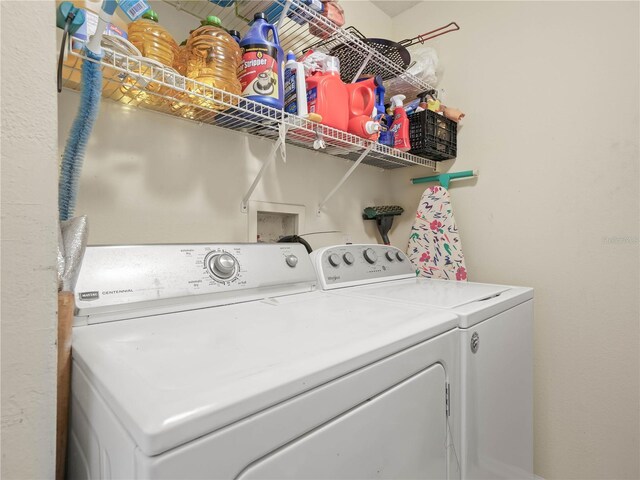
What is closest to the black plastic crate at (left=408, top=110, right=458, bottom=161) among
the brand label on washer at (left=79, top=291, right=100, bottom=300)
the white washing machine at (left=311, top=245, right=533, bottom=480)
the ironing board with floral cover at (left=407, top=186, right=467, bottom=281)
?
the ironing board with floral cover at (left=407, top=186, right=467, bottom=281)

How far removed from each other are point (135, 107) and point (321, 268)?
0.90 metres

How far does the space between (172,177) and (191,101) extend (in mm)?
318

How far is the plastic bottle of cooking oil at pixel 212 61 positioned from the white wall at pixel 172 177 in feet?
0.90

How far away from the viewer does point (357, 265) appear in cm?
142

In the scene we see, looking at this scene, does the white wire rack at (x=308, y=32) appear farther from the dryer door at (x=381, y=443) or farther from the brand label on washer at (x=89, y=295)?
the dryer door at (x=381, y=443)

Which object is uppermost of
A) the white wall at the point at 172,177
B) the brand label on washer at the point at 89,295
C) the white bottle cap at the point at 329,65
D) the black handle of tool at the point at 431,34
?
the black handle of tool at the point at 431,34

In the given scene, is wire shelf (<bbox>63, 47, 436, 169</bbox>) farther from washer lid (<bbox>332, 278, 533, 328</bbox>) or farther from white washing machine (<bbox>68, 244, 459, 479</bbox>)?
washer lid (<bbox>332, 278, 533, 328</bbox>)

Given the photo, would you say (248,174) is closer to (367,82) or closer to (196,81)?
(196,81)

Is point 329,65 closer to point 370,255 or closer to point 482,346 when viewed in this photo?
point 370,255

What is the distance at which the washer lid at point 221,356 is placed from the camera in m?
0.40

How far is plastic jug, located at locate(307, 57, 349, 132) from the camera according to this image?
4.32 feet

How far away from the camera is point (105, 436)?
459 mm

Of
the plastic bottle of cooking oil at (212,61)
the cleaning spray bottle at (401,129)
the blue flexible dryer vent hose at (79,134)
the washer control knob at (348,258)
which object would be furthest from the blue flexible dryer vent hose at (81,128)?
the cleaning spray bottle at (401,129)

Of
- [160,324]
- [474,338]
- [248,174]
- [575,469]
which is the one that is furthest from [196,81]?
[575,469]
